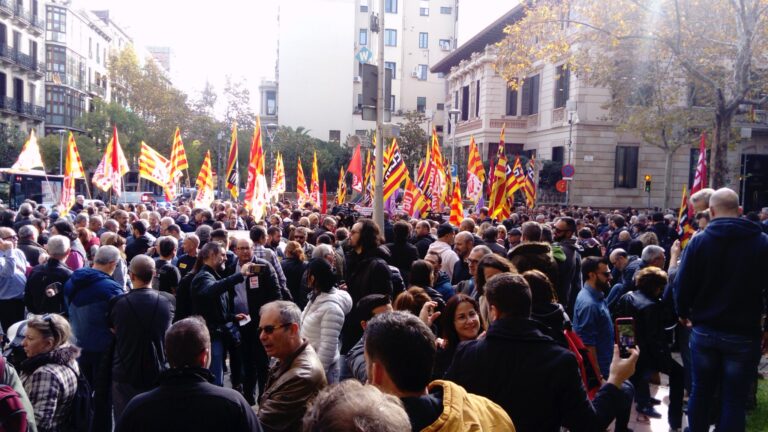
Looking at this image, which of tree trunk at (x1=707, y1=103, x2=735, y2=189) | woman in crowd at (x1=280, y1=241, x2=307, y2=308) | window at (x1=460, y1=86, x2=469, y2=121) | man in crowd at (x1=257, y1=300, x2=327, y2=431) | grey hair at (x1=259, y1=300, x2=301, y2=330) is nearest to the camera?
man in crowd at (x1=257, y1=300, x2=327, y2=431)

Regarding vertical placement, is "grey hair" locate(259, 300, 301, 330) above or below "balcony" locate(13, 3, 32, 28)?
below

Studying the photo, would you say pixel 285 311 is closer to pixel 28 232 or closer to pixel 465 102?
pixel 28 232

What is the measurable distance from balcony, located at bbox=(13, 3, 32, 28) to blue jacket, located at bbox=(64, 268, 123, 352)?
44958 millimetres

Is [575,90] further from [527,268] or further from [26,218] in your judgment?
[527,268]

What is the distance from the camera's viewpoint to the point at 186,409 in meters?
2.92

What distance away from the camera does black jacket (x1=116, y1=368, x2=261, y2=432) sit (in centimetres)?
291

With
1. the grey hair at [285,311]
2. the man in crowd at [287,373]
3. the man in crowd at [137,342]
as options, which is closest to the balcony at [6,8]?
the man in crowd at [137,342]

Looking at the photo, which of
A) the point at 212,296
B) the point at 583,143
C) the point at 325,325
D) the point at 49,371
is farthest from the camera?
the point at 583,143

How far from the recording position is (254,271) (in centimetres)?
609

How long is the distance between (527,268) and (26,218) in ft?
32.6

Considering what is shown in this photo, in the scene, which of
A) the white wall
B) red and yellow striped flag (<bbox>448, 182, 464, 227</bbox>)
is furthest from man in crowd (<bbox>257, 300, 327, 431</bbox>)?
the white wall

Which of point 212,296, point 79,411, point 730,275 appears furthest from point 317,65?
point 79,411

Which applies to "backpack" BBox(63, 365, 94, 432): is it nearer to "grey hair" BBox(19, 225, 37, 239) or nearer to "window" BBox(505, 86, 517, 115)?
"grey hair" BBox(19, 225, 37, 239)

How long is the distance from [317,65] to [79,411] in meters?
63.1
